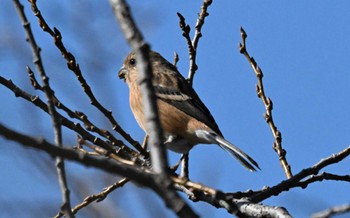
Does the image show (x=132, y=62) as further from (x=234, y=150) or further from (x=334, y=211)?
(x=334, y=211)

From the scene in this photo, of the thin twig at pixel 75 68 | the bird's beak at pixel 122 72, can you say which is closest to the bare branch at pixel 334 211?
the thin twig at pixel 75 68

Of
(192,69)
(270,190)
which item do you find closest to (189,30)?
(192,69)

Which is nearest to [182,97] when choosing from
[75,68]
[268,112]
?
[268,112]

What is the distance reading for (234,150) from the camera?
217 inches

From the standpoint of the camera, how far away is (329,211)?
1.92 meters

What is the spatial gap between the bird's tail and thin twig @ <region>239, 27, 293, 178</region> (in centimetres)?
64

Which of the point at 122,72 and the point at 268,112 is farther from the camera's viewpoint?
the point at 122,72

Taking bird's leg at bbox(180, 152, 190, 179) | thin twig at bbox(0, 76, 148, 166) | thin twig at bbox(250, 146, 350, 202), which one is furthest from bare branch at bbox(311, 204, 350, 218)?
bird's leg at bbox(180, 152, 190, 179)

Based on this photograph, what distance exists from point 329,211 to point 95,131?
2.26 m

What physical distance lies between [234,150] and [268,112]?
98 centimetres

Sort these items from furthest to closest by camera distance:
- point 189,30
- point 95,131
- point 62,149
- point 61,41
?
1. point 189,30
2. point 61,41
3. point 95,131
4. point 62,149

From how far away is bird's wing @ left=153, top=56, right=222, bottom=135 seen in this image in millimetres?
6711

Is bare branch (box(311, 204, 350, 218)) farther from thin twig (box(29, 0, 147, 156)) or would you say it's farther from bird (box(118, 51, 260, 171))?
bird (box(118, 51, 260, 171))

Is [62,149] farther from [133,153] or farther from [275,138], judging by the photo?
[275,138]
